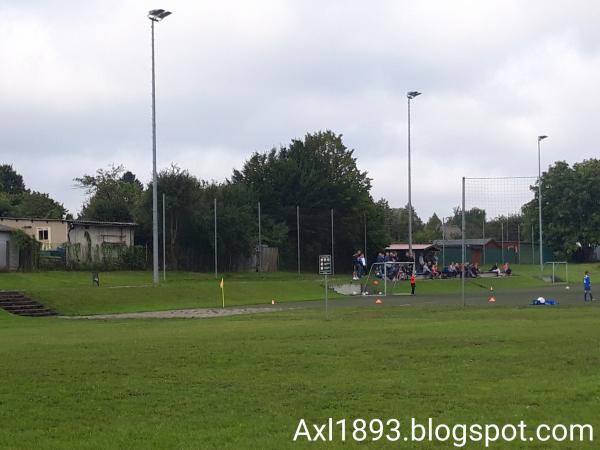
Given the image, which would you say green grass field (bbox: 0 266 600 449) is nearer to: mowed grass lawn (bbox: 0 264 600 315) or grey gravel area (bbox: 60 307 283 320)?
grey gravel area (bbox: 60 307 283 320)

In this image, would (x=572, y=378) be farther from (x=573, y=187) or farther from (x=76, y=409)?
(x=573, y=187)

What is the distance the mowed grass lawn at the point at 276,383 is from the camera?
11.4m

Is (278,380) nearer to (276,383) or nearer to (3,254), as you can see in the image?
(276,383)

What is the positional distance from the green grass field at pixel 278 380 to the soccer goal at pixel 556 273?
185ft

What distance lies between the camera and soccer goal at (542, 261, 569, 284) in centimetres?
8281

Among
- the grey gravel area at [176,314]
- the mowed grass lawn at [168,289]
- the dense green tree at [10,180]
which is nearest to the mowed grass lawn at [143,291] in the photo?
the mowed grass lawn at [168,289]

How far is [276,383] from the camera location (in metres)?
15.0

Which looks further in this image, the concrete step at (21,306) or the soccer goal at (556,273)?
the soccer goal at (556,273)

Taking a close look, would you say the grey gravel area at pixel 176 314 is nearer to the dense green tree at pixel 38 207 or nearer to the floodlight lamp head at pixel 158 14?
the floodlight lamp head at pixel 158 14

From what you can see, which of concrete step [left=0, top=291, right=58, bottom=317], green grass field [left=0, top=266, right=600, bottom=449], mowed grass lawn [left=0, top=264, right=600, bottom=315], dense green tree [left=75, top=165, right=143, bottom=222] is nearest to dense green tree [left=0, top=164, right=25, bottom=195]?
dense green tree [left=75, top=165, right=143, bottom=222]

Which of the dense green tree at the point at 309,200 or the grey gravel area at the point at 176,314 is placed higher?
the dense green tree at the point at 309,200

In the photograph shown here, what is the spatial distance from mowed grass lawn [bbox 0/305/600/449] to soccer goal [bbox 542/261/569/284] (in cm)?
5874


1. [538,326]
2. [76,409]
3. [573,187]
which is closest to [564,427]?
[76,409]

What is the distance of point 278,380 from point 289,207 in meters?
70.3
